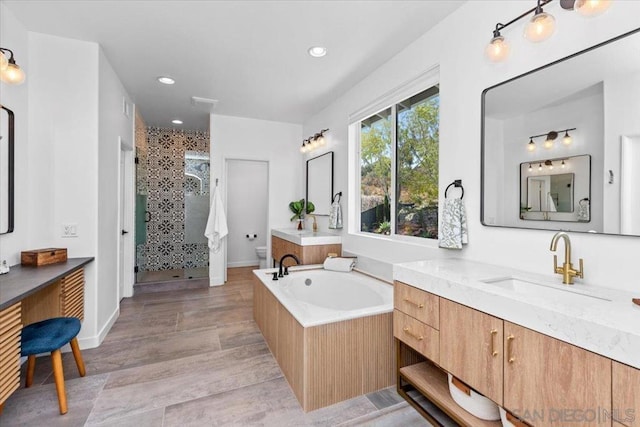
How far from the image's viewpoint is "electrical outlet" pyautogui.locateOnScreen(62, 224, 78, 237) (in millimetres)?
2484

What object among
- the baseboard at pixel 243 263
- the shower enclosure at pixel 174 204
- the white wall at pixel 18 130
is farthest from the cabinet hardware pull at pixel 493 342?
the baseboard at pixel 243 263

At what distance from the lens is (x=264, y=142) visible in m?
4.86

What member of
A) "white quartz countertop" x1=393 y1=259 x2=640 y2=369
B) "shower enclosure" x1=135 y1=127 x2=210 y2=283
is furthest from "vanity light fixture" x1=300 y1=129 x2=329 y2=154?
"white quartz countertop" x1=393 y1=259 x2=640 y2=369

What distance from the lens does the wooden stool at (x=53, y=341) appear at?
5.61ft

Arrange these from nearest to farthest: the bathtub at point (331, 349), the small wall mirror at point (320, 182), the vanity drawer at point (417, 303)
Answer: the vanity drawer at point (417, 303)
the bathtub at point (331, 349)
the small wall mirror at point (320, 182)

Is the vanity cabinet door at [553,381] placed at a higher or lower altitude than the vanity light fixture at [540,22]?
lower

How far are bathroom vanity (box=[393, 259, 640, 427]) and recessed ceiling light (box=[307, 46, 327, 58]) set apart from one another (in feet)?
6.78

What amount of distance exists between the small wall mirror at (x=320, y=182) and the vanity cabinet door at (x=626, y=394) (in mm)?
3253

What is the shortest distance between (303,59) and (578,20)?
208 cm

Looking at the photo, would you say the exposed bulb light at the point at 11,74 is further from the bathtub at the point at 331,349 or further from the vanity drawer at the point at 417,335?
the vanity drawer at the point at 417,335

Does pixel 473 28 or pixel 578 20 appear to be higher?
pixel 473 28

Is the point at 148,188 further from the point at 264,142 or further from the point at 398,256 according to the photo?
the point at 398,256

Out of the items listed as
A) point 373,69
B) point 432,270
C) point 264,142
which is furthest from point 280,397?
point 264,142

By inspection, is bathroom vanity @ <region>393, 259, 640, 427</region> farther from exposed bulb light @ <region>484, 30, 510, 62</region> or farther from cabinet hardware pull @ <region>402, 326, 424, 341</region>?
exposed bulb light @ <region>484, 30, 510, 62</region>
